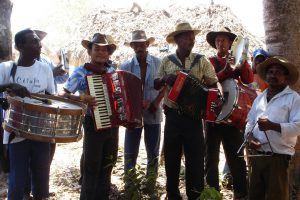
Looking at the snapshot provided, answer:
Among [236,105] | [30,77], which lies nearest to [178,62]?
[236,105]

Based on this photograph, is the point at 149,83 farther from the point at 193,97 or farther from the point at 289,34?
the point at 289,34

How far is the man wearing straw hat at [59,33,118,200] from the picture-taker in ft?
13.6

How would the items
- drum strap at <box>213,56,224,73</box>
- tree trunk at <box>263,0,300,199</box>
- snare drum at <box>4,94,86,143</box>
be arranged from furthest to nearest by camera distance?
drum strap at <box>213,56,224,73</box>
tree trunk at <box>263,0,300,199</box>
snare drum at <box>4,94,86,143</box>

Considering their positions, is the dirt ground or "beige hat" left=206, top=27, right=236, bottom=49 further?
the dirt ground

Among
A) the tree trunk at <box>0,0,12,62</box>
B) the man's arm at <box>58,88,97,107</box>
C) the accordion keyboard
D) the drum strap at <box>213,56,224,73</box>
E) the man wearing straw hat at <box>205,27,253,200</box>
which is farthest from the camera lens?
the tree trunk at <box>0,0,12,62</box>

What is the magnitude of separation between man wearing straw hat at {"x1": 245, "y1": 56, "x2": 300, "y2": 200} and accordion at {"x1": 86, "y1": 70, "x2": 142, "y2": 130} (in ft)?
4.31

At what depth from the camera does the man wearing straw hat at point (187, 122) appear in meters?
4.44

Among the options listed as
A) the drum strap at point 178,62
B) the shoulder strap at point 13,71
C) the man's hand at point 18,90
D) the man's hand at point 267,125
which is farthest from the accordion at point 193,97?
the shoulder strap at point 13,71

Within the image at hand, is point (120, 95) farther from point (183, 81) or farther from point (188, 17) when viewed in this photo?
point (188, 17)

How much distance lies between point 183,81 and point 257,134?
1.00m

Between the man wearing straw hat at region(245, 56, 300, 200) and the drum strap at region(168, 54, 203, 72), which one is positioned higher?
the drum strap at region(168, 54, 203, 72)

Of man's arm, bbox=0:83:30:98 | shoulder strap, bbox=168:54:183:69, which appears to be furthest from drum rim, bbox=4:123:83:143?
shoulder strap, bbox=168:54:183:69

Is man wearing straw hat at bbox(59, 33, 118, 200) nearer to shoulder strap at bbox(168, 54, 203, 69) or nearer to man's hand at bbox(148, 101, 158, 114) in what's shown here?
shoulder strap at bbox(168, 54, 203, 69)

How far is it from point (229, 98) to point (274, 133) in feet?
3.21
